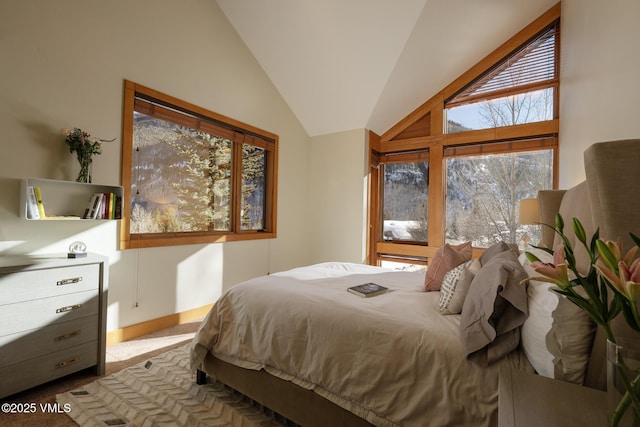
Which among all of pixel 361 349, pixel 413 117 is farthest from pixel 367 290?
pixel 413 117

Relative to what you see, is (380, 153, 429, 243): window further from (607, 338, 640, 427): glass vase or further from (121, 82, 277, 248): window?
(607, 338, 640, 427): glass vase

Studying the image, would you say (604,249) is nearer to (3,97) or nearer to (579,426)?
(579,426)

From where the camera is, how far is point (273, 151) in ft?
13.7

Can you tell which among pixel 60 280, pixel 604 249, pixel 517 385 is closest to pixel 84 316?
pixel 60 280

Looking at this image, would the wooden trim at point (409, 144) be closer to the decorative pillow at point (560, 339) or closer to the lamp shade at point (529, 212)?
the lamp shade at point (529, 212)

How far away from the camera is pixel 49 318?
188 cm

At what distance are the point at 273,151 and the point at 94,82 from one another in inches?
82.1

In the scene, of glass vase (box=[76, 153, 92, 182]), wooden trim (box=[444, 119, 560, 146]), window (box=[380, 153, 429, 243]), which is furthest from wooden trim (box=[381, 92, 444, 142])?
glass vase (box=[76, 153, 92, 182])

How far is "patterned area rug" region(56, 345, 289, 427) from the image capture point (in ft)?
5.49

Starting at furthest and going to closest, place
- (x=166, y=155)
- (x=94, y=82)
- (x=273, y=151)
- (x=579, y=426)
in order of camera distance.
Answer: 1. (x=273, y=151)
2. (x=166, y=155)
3. (x=94, y=82)
4. (x=579, y=426)

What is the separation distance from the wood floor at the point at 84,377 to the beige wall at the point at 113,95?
0.21 metres

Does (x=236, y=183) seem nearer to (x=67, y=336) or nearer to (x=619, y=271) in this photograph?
(x=67, y=336)

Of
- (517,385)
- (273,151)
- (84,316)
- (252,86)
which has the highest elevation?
(252,86)

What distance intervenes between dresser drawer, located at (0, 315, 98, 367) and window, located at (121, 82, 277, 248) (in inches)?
31.5
